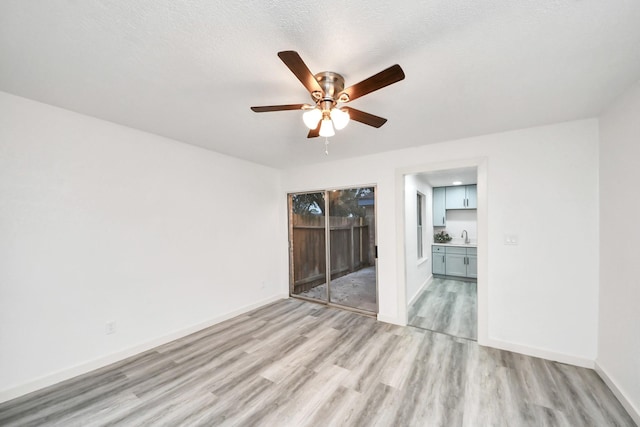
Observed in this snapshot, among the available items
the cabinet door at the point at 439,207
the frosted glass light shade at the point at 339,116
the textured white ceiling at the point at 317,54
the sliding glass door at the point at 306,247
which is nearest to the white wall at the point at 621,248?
the textured white ceiling at the point at 317,54

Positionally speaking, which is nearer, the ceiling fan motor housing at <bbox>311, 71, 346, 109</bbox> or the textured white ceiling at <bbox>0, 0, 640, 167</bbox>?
the textured white ceiling at <bbox>0, 0, 640, 167</bbox>

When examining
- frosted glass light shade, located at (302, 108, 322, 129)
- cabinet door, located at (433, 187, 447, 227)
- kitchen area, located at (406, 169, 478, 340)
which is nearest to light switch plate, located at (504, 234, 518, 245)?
kitchen area, located at (406, 169, 478, 340)

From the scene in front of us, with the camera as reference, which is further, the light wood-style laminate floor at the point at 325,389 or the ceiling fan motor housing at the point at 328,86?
→ the light wood-style laminate floor at the point at 325,389

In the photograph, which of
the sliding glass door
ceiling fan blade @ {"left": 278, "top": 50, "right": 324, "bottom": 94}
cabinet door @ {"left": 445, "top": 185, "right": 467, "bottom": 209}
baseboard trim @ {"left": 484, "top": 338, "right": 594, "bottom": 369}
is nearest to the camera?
ceiling fan blade @ {"left": 278, "top": 50, "right": 324, "bottom": 94}

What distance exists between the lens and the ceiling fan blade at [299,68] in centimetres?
119

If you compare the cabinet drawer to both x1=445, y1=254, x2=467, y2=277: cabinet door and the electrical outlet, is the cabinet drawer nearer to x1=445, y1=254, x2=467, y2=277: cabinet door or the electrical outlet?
x1=445, y1=254, x2=467, y2=277: cabinet door

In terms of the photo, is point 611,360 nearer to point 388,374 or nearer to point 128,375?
point 388,374

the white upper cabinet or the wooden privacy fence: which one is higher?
the white upper cabinet

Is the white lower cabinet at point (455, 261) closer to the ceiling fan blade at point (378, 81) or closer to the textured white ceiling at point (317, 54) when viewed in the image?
the textured white ceiling at point (317, 54)

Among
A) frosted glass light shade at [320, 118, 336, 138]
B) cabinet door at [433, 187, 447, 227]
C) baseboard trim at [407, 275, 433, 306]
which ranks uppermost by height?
frosted glass light shade at [320, 118, 336, 138]

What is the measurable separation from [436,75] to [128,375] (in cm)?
370

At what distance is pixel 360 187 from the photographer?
3840 millimetres

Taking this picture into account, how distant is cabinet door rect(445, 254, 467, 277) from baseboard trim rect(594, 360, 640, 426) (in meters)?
3.23

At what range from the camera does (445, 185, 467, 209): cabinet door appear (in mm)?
5746
